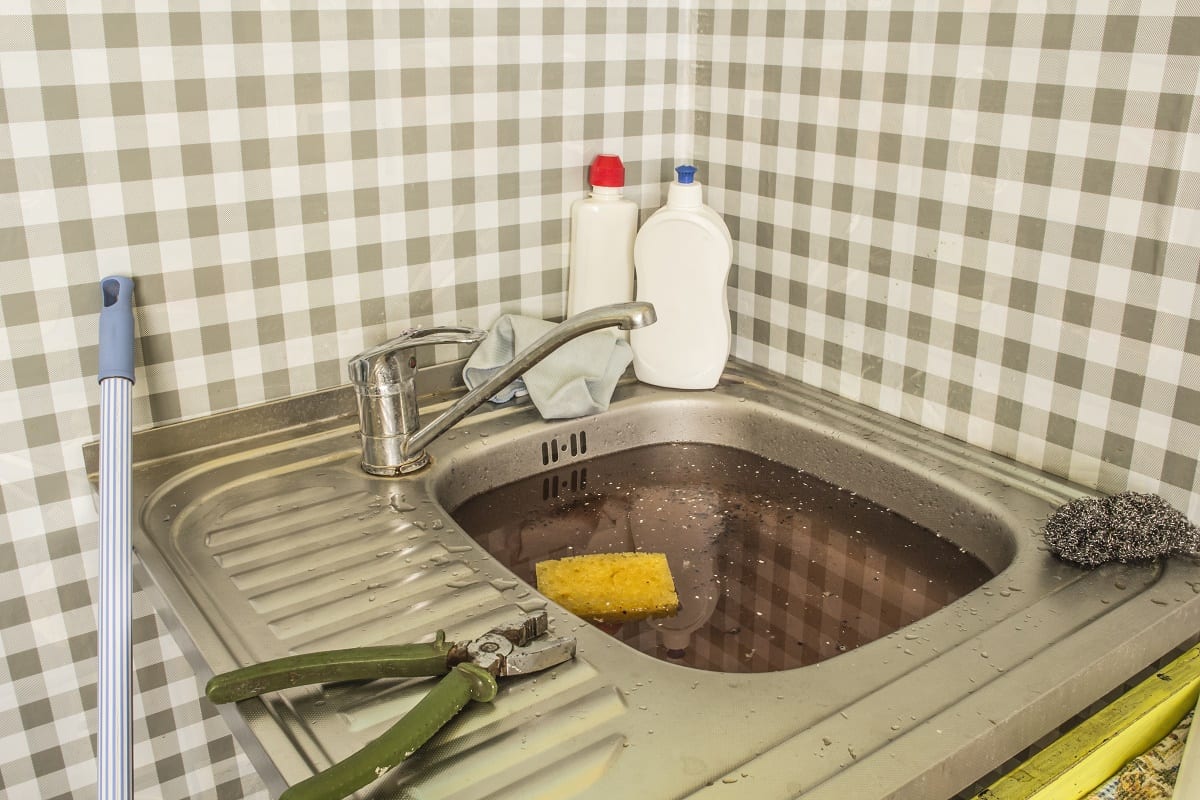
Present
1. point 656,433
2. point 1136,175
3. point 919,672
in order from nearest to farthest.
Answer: point 919,672 → point 1136,175 → point 656,433

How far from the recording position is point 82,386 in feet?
3.42

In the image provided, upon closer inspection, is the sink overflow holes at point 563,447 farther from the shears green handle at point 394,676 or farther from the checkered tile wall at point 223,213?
the shears green handle at point 394,676

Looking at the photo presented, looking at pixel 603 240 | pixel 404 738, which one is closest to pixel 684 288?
pixel 603 240

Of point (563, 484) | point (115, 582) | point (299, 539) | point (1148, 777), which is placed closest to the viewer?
point (1148, 777)

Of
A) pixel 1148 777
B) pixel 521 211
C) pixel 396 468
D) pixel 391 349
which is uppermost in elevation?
pixel 521 211

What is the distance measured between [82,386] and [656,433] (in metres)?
0.64

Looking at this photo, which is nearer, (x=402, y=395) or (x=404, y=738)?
(x=404, y=738)

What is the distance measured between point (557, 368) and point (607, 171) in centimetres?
25

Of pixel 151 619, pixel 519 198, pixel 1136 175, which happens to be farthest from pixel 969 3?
pixel 151 619

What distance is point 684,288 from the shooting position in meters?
1.28

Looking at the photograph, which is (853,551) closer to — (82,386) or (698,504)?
(698,504)

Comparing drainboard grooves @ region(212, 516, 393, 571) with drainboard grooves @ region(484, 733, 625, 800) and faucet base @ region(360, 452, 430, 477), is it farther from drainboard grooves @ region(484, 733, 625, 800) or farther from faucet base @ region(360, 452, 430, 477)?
drainboard grooves @ region(484, 733, 625, 800)

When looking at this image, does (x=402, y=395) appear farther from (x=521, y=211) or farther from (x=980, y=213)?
(x=980, y=213)

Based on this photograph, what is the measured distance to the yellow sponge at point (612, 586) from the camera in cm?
97
